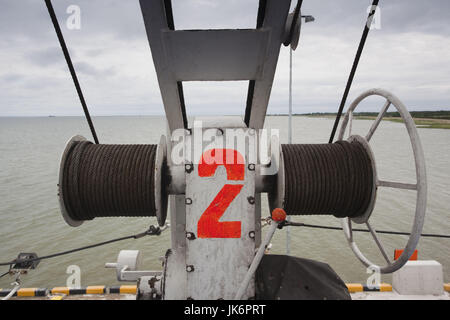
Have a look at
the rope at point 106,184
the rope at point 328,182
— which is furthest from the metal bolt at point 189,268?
the rope at point 328,182

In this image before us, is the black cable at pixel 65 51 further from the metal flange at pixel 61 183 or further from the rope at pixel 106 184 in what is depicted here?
the rope at pixel 106 184

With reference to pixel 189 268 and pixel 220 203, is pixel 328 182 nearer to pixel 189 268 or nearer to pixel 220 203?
pixel 220 203

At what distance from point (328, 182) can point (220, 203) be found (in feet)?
3.55

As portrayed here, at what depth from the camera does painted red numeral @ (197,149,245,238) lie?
1.94 metres

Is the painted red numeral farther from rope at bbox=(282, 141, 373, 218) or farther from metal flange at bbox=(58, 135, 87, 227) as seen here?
metal flange at bbox=(58, 135, 87, 227)

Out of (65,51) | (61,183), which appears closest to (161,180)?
(61,183)

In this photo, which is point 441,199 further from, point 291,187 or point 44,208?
point 44,208

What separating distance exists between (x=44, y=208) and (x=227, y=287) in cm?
1717

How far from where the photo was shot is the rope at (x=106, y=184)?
8.11 feet

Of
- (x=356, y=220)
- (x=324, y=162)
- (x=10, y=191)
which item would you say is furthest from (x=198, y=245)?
(x=10, y=191)

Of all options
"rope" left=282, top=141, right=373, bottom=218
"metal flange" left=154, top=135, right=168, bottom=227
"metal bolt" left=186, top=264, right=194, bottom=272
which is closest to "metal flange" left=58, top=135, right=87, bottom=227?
"metal flange" left=154, top=135, right=168, bottom=227

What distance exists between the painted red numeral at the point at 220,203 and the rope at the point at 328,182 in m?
0.66

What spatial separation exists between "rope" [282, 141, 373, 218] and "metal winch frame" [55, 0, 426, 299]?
0.27ft

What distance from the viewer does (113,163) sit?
2551 mm
